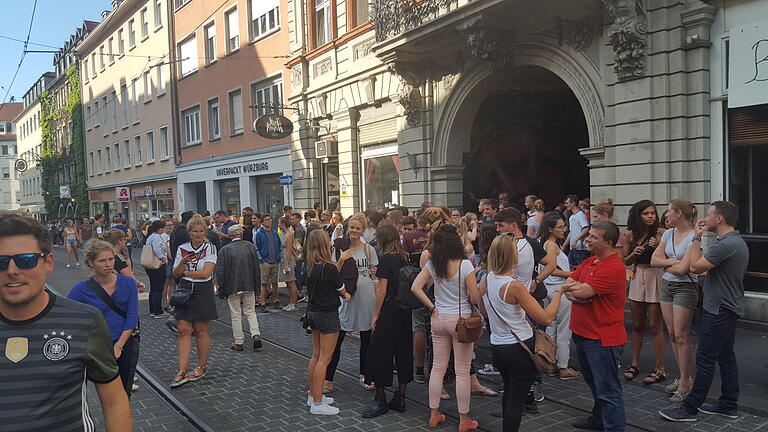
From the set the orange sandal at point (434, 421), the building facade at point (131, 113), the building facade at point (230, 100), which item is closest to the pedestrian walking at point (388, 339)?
the orange sandal at point (434, 421)

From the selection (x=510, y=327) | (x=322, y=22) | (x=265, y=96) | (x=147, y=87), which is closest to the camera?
(x=510, y=327)

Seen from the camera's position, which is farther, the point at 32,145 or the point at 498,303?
the point at 32,145

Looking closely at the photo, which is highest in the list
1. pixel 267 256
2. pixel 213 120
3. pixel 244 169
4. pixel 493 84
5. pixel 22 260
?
pixel 213 120

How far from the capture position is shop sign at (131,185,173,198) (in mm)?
31844

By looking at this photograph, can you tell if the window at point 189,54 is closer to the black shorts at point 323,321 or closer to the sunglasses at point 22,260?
the black shorts at point 323,321

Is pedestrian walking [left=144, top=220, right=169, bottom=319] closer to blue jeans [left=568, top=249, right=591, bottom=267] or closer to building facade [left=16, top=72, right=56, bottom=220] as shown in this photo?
blue jeans [left=568, top=249, right=591, bottom=267]

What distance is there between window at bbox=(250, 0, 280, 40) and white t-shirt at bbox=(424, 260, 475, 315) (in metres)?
18.3

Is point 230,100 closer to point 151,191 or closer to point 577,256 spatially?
point 151,191

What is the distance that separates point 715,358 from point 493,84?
379 inches

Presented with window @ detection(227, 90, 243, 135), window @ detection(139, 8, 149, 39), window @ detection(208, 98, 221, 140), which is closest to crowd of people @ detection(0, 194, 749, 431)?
window @ detection(227, 90, 243, 135)

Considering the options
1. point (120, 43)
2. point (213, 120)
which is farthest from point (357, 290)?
point (120, 43)

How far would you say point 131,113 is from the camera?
35750 millimetres

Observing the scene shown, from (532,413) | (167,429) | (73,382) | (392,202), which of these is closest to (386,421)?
(532,413)

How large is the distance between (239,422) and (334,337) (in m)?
1.17
